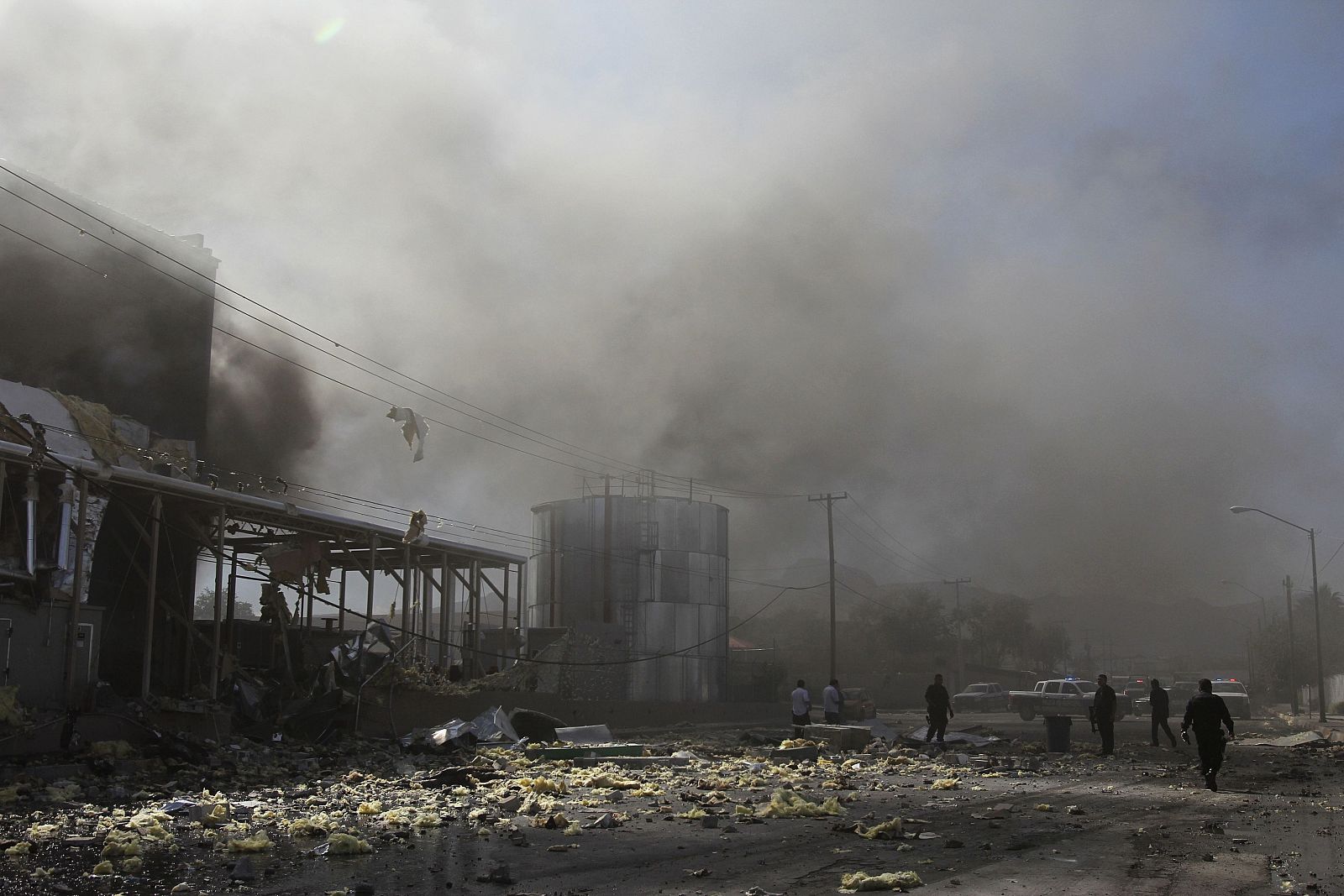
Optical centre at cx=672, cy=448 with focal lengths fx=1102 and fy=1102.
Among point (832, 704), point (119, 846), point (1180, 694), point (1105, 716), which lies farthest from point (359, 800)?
point (1180, 694)

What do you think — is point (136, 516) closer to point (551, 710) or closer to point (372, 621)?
point (372, 621)

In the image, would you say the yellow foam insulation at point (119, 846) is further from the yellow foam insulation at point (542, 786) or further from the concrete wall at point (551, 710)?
the concrete wall at point (551, 710)

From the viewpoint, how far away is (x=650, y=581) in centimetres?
3922

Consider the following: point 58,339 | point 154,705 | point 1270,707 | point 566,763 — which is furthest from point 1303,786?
point 1270,707

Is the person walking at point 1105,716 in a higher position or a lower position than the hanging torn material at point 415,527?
lower

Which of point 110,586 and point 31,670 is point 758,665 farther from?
point 31,670

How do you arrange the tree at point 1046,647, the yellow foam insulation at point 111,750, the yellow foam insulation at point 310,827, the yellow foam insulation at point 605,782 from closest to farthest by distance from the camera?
1. the yellow foam insulation at point 310,827
2. the yellow foam insulation at point 605,782
3. the yellow foam insulation at point 111,750
4. the tree at point 1046,647

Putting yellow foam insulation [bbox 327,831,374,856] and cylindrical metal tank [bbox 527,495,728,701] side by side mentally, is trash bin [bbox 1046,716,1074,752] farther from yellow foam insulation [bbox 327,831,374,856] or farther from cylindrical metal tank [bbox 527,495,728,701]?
cylindrical metal tank [bbox 527,495,728,701]

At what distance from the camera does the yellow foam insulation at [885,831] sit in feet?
29.7

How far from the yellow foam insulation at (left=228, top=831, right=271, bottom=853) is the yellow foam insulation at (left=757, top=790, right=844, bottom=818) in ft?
14.9

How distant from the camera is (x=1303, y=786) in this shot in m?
13.5

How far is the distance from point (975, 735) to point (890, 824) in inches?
594

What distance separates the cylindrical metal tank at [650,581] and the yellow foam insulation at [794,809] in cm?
2650

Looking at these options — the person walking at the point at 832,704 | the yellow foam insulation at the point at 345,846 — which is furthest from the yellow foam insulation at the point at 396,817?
the person walking at the point at 832,704
